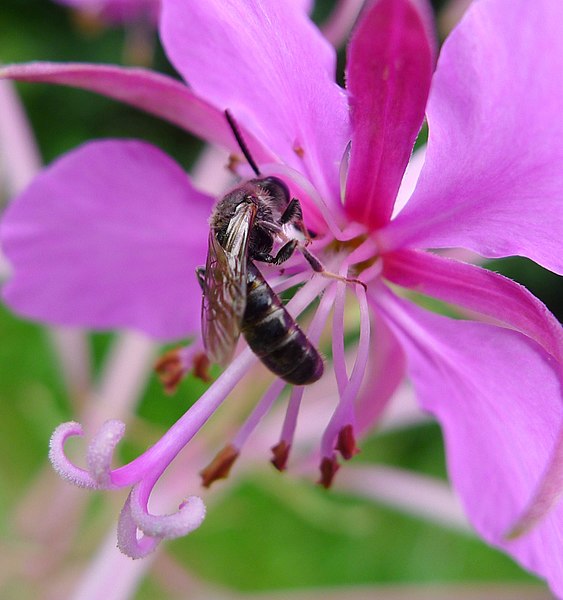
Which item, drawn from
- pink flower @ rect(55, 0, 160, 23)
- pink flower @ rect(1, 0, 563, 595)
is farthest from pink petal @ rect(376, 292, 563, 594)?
pink flower @ rect(55, 0, 160, 23)

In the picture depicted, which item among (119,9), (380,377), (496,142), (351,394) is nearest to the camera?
(496,142)

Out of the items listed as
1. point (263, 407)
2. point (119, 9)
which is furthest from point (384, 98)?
point (119, 9)

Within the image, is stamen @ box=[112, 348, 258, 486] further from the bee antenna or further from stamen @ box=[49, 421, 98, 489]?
the bee antenna

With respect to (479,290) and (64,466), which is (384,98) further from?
(64,466)

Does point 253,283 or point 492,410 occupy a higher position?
point 253,283

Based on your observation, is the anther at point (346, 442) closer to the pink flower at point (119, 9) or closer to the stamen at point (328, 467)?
the stamen at point (328, 467)

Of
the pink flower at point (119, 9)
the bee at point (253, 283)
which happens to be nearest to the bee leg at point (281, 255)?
the bee at point (253, 283)
